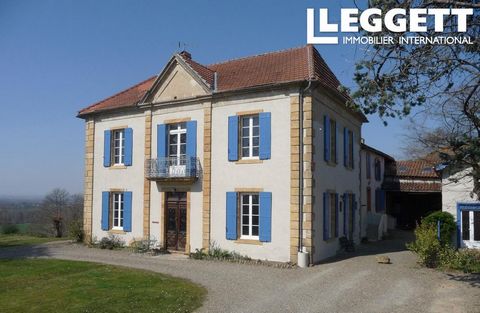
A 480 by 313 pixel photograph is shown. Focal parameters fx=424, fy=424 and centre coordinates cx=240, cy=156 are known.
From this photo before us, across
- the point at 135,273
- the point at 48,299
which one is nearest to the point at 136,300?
the point at 48,299

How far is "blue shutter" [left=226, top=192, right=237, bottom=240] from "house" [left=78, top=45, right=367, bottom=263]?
4 centimetres

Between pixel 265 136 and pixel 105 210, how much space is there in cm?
859

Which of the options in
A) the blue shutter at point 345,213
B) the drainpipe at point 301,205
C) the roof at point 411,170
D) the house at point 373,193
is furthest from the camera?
the roof at point 411,170

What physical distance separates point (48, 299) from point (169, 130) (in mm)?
8973

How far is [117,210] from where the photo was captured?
19000 mm

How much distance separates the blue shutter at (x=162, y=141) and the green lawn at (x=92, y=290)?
5158 mm

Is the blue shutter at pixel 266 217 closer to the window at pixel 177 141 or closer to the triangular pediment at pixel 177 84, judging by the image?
the window at pixel 177 141

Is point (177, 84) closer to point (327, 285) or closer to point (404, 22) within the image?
point (327, 285)

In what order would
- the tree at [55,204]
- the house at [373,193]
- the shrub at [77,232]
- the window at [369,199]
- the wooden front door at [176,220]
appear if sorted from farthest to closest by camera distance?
A: the tree at [55,204]
the window at [369,199]
the house at [373,193]
the shrub at [77,232]
the wooden front door at [176,220]

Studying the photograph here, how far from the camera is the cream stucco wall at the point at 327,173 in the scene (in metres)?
14.7

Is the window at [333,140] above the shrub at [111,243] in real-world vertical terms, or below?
above

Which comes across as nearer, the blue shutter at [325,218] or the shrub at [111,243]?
the blue shutter at [325,218]

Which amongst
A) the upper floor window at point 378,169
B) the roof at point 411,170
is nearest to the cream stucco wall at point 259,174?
the upper floor window at point 378,169

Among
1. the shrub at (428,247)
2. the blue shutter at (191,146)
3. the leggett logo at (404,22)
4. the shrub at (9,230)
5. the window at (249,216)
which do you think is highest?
the leggett logo at (404,22)
